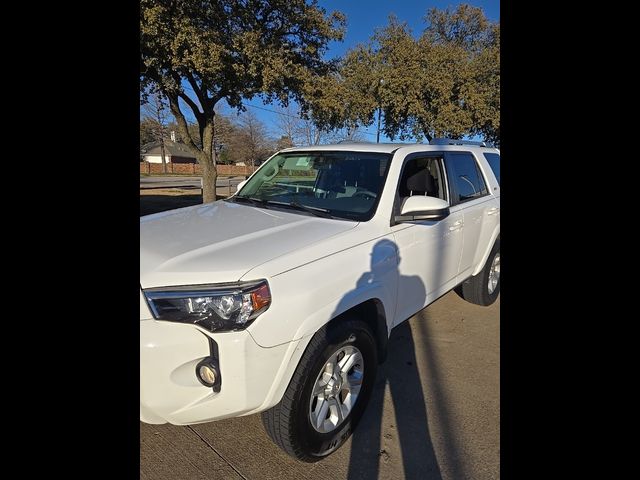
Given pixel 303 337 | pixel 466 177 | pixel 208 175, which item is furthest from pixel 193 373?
pixel 208 175

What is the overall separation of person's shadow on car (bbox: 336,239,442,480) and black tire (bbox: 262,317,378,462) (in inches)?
5.8

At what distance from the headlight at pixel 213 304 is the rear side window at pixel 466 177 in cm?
245

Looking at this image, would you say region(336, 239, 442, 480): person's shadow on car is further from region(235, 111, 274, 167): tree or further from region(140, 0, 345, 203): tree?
region(235, 111, 274, 167): tree

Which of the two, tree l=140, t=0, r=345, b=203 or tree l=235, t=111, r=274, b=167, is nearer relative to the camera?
tree l=140, t=0, r=345, b=203

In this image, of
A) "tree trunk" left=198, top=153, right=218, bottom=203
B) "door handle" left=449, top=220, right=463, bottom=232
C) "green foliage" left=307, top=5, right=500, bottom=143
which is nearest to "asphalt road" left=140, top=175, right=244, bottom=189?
"tree trunk" left=198, top=153, right=218, bottom=203

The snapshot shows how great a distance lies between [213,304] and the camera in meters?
1.65

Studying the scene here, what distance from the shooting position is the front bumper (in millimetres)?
1614

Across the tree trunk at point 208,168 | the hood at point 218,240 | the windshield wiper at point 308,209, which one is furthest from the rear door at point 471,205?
the tree trunk at point 208,168

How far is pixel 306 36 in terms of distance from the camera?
447 inches
